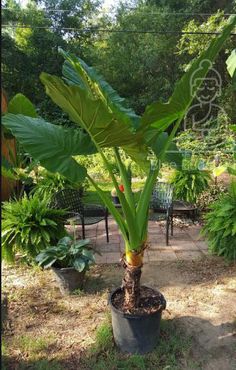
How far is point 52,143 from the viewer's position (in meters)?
2.18

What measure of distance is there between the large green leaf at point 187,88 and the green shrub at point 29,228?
7.14 feet

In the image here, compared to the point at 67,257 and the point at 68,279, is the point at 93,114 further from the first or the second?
the point at 68,279

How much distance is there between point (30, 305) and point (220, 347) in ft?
5.79

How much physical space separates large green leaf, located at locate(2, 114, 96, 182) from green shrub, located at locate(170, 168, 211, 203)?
3761 millimetres

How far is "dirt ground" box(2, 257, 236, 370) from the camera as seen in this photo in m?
2.61

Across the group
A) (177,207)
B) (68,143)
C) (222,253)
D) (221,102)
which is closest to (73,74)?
(68,143)

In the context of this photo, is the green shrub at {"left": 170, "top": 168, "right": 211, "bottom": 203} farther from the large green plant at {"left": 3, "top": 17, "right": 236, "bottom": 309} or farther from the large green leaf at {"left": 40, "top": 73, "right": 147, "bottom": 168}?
the large green leaf at {"left": 40, "top": 73, "right": 147, "bottom": 168}

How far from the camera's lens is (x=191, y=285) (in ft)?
11.6

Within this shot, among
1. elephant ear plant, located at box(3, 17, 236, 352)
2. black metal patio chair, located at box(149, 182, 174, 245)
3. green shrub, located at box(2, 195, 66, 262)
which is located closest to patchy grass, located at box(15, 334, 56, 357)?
elephant ear plant, located at box(3, 17, 236, 352)

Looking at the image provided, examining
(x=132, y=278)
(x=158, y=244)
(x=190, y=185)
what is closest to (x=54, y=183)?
(x=158, y=244)

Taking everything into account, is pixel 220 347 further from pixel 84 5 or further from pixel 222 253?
pixel 84 5

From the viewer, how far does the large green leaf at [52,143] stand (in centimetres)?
214

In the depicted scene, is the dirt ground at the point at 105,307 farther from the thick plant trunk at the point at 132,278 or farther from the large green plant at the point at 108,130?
the large green plant at the point at 108,130

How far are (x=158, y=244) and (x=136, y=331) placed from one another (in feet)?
7.04
